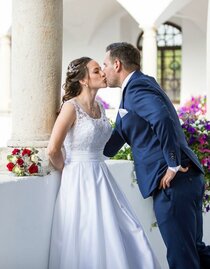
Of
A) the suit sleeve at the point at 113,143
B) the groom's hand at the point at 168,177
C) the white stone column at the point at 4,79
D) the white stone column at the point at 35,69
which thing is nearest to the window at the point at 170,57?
the white stone column at the point at 4,79

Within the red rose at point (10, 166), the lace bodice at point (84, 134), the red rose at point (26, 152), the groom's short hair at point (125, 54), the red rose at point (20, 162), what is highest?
the groom's short hair at point (125, 54)

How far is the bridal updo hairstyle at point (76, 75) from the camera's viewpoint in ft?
13.1

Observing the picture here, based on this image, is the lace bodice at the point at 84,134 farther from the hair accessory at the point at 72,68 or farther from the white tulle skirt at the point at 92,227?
the hair accessory at the point at 72,68

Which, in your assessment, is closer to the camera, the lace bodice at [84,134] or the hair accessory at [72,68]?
the lace bodice at [84,134]

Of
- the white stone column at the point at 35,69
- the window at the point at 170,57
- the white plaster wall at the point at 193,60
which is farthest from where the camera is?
the window at the point at 170,57

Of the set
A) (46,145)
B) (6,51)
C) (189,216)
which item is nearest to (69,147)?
(46,145)

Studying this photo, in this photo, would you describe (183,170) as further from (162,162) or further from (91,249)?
(91,249)

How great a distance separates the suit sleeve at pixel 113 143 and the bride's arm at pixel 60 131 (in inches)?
18.7

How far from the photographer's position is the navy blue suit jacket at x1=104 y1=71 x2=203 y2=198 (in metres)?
3.70

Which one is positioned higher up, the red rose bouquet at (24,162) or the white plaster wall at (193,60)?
the white plaster wall at (193,60)

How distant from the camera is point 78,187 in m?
3.83

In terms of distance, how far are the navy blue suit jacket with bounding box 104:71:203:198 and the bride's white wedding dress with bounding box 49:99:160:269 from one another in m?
0.20

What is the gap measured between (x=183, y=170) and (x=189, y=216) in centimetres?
30

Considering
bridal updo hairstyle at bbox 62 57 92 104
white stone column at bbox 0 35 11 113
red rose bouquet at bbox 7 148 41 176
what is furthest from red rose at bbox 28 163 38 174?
white stone column at bbox 0 35 11 113
